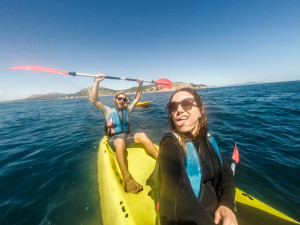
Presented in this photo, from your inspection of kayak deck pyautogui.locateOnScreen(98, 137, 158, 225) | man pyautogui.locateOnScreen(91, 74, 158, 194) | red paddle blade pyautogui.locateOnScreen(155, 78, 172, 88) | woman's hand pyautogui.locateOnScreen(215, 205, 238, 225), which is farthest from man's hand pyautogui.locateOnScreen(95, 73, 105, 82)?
woman's hand pyautogui.locateOnScreen(215, 205, 238, 225)

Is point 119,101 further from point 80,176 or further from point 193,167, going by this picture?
point 193,167

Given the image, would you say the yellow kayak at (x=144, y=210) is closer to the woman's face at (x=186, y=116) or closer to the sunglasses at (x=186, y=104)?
the woman's face at (x=186, y=116)

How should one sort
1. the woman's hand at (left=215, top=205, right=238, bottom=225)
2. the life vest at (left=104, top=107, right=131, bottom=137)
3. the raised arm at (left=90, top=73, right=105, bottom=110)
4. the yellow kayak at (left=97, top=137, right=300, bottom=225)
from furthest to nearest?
the life vest at (left=104, top=107, right=131, bottom=137), the raised arm at (left=90, top=73, right=105, bottom=110), the yellow kayak at (left=97, top=137, right=300, bottom=225), the woman's hand at (left=215, top=205, right=238, bottom=225)

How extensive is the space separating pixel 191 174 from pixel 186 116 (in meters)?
0.89

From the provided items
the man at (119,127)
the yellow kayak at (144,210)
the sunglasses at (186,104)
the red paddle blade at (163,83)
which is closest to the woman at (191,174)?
the sunglasses at (186,104)

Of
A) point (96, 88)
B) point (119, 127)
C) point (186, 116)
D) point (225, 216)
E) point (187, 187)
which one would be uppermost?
point (96, 88)

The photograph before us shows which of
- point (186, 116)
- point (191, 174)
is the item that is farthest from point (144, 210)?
point (186, 116)

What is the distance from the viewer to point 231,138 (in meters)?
6.32

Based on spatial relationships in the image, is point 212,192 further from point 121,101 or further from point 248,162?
point 121,101

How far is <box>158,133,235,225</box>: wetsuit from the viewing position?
1.14 meters

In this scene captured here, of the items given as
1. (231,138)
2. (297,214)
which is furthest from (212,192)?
(231,138)

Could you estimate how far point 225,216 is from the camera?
1576mm

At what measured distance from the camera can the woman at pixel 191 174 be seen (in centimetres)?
117

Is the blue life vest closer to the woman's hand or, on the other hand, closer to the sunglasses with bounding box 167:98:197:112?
the woman's hand
